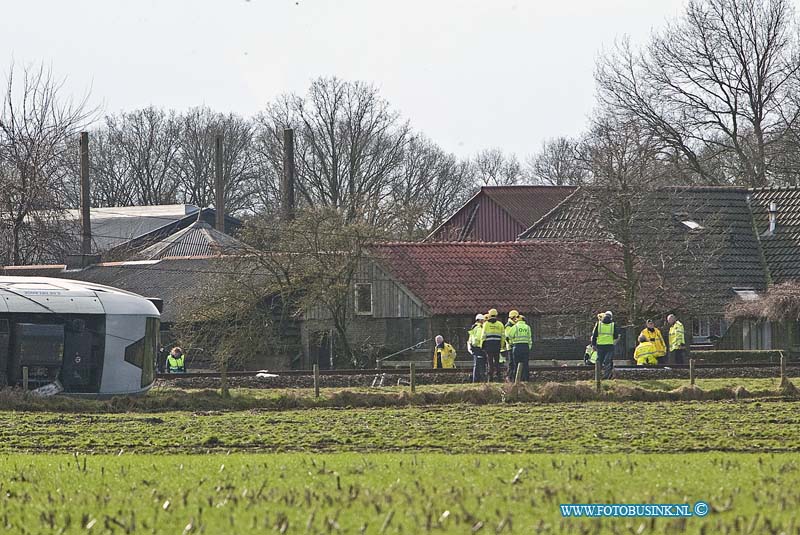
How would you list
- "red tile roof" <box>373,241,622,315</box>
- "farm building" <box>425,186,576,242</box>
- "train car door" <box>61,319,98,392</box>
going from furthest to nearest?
"farm building" <box>425,186,576,242</box>, "red tile roof" <box>373,241,622,315</box>, "train car door" <box>61,319,98,392</box>

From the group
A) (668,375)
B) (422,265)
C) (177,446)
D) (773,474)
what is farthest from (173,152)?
(773,474)

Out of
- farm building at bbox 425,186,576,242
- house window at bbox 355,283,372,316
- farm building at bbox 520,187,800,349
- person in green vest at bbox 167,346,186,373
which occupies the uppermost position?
farm building at bbox 425,186,576,242

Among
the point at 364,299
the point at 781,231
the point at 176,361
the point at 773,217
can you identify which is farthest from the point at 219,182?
the point at 176,361

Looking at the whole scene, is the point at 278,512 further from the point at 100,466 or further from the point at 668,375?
the point at 668,375

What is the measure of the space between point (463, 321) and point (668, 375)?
15.2 meters

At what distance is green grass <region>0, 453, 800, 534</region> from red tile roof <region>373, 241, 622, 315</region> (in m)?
33.0

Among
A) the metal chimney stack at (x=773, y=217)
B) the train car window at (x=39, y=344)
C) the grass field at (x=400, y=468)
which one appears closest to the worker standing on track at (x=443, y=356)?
the train car window at (x=39, y=344)

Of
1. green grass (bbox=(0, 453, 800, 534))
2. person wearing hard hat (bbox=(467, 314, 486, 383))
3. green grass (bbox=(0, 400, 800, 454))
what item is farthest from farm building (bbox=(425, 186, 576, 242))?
green grass (bbox=(0, 453, 800, 534))

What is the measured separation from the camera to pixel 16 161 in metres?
63.5

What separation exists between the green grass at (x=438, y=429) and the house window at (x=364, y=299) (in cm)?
2368

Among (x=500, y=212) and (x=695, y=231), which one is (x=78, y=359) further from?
(x=500, y=212)

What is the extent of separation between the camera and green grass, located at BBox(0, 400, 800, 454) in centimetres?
1952

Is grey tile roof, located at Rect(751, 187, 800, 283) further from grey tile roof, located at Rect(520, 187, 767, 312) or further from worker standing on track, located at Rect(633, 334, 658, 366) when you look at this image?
worker standing on track, located at Rect(633, 334, 658, 366)

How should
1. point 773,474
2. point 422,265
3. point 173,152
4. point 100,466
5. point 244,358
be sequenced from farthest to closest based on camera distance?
point 173,152
point 422,265
point 244,358
point 100,466
point 773,474
